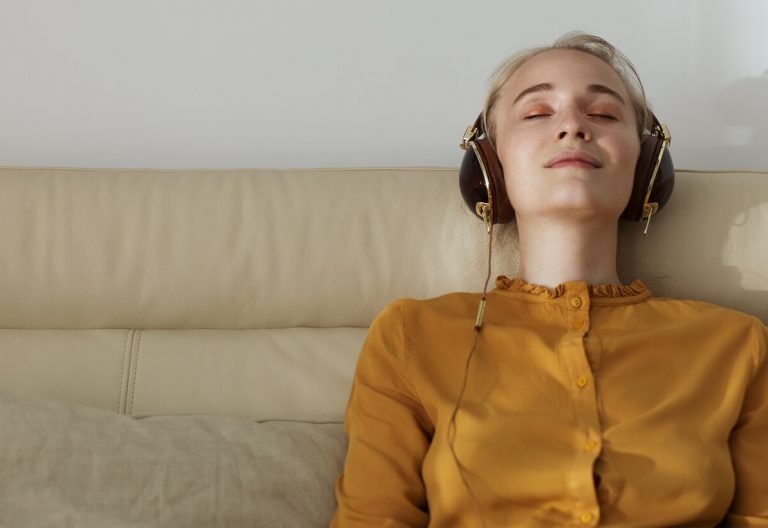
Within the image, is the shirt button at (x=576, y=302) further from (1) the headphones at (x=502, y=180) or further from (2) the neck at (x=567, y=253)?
(1) the headphones at (x=502, y=180)

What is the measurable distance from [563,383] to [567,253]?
0.25 meters

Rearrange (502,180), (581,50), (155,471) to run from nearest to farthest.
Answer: (155,471) → (502,180) → (581,50)

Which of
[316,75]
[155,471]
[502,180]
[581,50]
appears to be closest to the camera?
[155,471]

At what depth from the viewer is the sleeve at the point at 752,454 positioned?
130cm

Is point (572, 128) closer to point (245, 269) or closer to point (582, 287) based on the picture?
point (582, 287)

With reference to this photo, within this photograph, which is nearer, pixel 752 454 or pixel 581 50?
pixel 752 454

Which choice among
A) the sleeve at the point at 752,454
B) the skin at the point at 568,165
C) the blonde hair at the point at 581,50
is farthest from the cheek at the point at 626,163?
the sleeve at the point at 752,454

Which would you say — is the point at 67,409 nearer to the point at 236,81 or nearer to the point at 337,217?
the point at 337,217

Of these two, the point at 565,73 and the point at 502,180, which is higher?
the point at 565,73

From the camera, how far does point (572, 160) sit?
144 cm

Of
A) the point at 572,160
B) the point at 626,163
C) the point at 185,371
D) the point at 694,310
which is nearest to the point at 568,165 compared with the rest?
the point at 572,160

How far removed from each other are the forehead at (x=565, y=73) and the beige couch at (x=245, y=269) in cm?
21

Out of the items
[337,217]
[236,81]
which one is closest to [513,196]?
[337,217]

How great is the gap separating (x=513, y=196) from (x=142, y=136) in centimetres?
78
